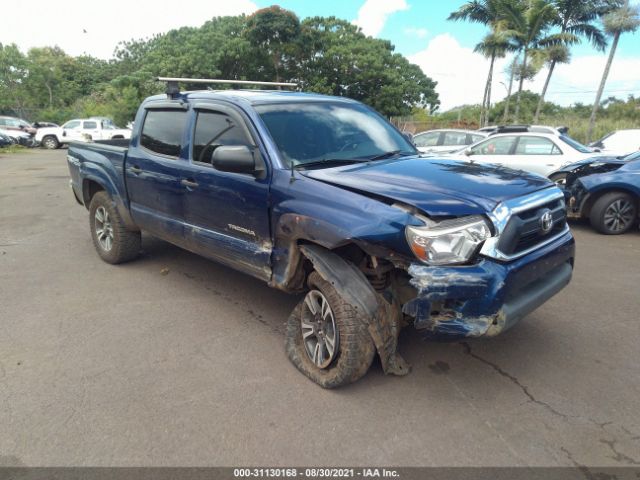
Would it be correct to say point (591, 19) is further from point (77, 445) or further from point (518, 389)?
point (77, 445)

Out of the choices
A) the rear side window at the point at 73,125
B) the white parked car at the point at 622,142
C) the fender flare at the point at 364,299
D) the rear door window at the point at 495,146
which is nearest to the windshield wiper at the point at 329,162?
the fender flare at the point at 364,299

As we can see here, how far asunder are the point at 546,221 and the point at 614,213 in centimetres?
519

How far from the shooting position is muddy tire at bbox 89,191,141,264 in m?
5.37

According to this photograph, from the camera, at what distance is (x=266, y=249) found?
3.52 m

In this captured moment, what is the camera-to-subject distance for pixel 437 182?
303 cm

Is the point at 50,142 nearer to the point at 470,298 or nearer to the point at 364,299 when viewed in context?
the point at 364,299

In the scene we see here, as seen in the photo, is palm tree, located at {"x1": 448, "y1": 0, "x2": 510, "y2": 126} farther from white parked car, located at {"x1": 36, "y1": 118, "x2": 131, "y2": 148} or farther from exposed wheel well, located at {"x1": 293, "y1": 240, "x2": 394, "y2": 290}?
exposed wheel well, located at {"x1": 293, "y1": 240, "x2": 394, "y2": 290}

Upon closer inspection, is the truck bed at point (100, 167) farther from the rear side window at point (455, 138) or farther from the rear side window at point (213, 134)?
the rear side window at point (455, 138)

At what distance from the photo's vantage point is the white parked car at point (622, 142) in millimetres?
11266

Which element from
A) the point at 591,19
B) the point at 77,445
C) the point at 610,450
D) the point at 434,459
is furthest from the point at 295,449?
the point at 591,19

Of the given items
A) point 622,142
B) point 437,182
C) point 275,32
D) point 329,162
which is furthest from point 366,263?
point 275,32

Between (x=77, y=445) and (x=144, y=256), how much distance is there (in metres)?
3.55

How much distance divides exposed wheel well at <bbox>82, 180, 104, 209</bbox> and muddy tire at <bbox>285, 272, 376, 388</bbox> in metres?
3.65

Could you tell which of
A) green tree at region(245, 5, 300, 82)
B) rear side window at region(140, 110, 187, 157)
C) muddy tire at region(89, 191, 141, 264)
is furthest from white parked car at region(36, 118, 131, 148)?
rear side window at region(140, 110, 187, 157)
